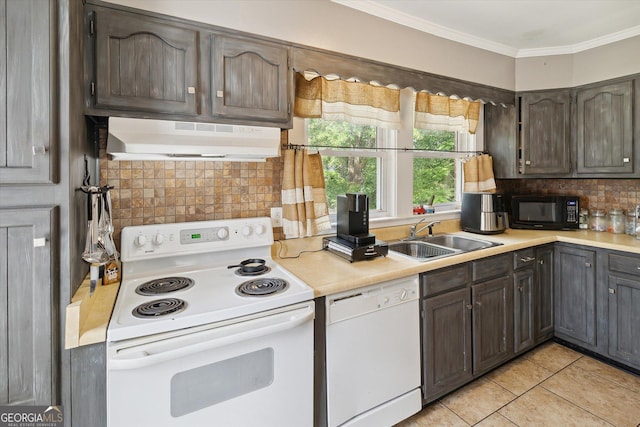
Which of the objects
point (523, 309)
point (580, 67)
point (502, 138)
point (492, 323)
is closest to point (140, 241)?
point (492, 323)

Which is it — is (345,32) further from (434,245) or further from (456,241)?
(456,241)

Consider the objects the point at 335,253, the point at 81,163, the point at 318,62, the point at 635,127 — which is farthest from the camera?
the point at 635,127

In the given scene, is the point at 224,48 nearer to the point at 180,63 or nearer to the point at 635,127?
the point at 180,63

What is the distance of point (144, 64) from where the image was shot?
1.43 m

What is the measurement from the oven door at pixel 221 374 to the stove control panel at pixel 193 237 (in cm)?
61

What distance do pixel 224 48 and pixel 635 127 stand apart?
299 cm

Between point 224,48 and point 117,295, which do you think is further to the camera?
point 224,48

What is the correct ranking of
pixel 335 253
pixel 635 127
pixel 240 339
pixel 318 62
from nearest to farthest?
1. pixel 240 339
2. pixel 318 62
3. pixel 335 253
4. pixel 635 127

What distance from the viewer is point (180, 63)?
1497 mm

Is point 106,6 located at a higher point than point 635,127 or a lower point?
higher

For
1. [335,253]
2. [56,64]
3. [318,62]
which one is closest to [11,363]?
[56,64]

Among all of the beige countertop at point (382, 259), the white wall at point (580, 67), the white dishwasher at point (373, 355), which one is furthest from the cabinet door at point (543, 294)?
the white wall at point (580, 67)

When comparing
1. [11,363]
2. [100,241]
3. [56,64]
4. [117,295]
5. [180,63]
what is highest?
[180,63]

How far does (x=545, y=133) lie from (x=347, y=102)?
188 cm
